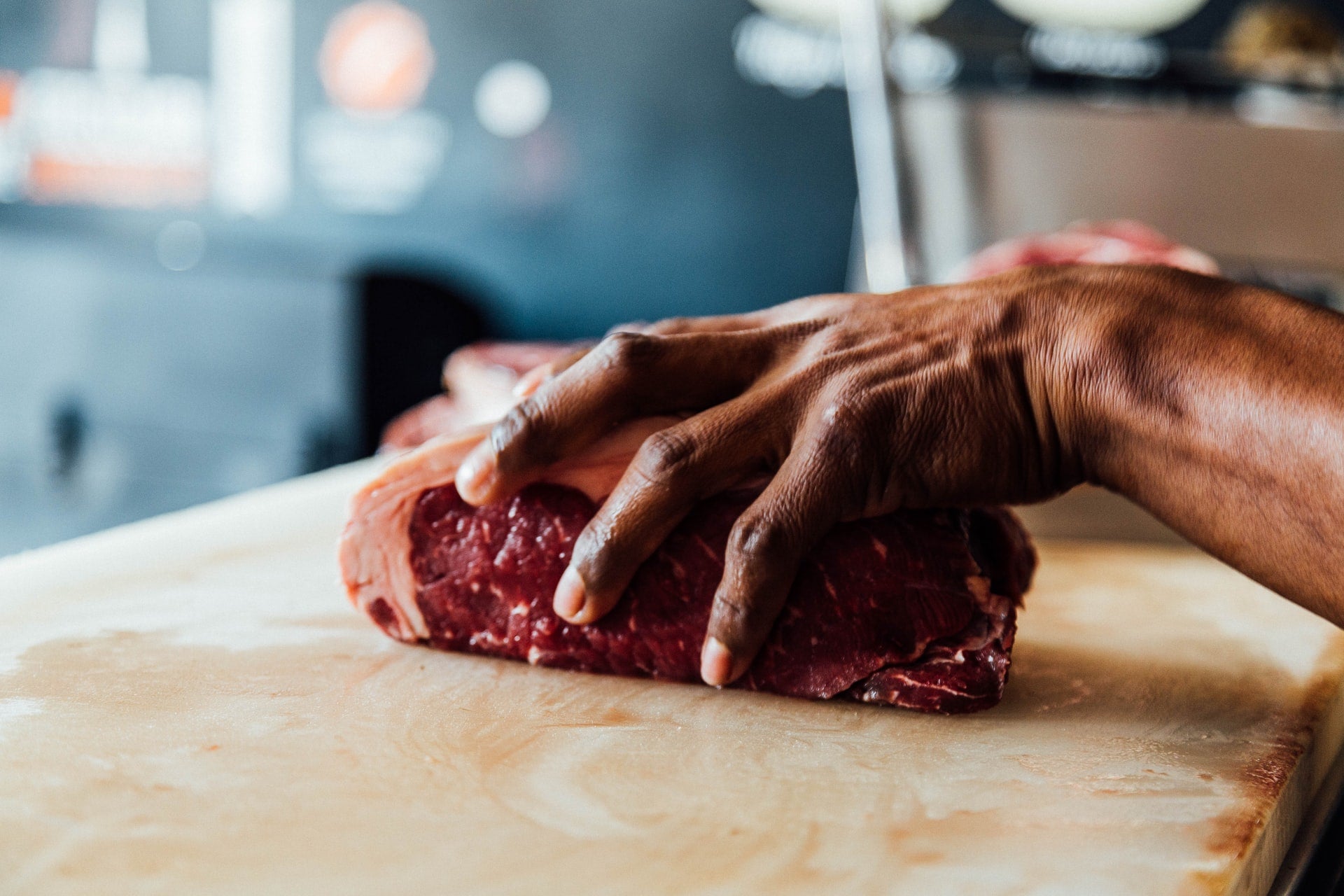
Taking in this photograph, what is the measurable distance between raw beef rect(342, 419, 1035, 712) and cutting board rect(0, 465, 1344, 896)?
0.11ft

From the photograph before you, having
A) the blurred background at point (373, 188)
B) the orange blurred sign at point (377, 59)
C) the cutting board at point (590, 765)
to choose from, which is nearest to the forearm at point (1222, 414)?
the cutting board at point (590, 765)

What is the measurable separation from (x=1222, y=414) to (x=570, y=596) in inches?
24.0

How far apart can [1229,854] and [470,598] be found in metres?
0.73

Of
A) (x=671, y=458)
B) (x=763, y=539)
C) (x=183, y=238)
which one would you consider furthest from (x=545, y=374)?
(x=183, y=238)

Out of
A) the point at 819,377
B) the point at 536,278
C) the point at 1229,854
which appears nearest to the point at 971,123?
the point at 819,377

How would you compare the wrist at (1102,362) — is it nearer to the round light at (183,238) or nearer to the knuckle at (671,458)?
the knuckle at (671,458)

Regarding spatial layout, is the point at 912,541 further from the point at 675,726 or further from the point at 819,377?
the point at 675,726

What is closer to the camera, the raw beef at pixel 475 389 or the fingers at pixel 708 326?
the fingers at pixel 708 326

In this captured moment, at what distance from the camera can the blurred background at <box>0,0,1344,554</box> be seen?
16.2 ft

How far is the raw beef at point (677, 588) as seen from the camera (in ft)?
3.66

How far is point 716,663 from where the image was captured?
1096mm

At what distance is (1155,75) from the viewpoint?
275cm

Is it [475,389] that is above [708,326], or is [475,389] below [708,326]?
below

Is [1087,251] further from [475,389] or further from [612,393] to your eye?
[612,393]
